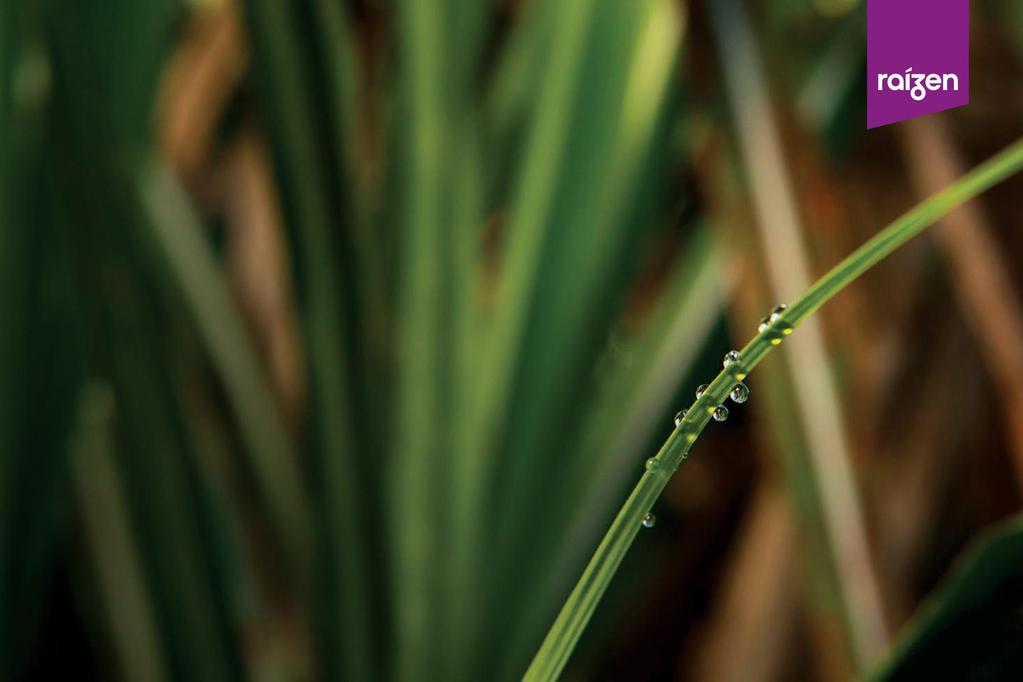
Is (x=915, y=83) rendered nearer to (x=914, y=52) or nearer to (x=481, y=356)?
(x=914, y=52)

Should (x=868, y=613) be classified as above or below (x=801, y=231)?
below

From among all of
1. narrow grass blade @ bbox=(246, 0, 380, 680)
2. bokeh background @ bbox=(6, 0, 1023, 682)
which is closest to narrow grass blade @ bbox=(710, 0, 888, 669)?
bokeh background @ bbox=(6, 0, 1023, 682)

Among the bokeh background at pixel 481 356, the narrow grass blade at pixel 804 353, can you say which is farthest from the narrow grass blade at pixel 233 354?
the narrow grass blade at pixel 804 353

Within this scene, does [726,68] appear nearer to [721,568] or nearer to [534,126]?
[534,126]

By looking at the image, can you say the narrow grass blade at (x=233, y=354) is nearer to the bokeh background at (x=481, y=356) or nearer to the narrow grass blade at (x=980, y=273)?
the bokeh background at (x=481, y=356)

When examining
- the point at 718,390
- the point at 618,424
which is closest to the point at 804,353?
the point at 618,424

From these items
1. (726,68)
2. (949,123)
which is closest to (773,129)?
(726,68)
